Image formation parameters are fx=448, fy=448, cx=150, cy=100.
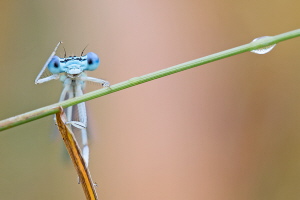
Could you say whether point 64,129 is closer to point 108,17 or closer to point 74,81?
point 74,81

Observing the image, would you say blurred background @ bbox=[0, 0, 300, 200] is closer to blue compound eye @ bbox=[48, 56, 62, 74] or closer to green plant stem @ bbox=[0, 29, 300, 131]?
blue compound eye @ bbox=[48, 56, 62, 74]

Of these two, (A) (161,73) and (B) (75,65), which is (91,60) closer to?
(B) (75,65)

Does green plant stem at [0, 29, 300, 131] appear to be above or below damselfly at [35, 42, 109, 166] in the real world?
below

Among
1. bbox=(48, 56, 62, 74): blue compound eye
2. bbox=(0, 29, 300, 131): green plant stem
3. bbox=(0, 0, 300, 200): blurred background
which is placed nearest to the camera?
bbox=(0, 29, 300, 131): green plant stem

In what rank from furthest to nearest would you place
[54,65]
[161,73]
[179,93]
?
[179,93], [54,65], [161,73]

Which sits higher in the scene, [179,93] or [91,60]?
[91,60]

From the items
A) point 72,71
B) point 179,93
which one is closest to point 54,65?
point 72,71

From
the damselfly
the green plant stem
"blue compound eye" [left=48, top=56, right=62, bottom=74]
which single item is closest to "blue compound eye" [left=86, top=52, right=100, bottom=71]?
the damselfly

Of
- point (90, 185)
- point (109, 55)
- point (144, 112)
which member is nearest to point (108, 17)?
point (109, 55)
